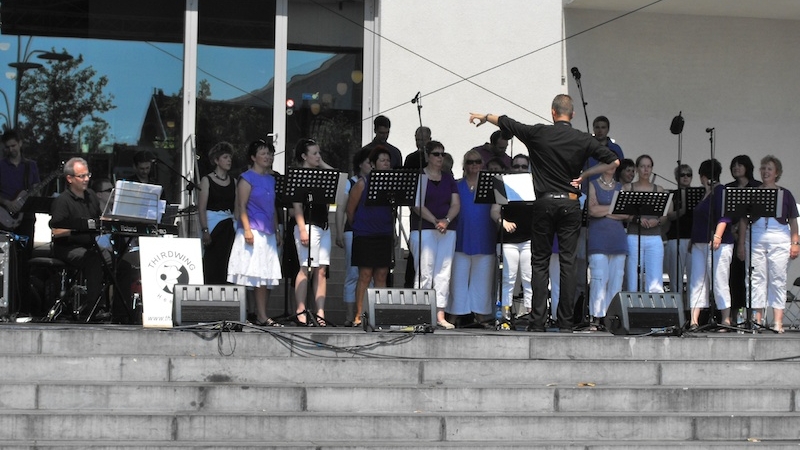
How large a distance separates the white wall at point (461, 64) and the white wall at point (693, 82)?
52 cm

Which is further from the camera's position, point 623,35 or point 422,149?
point 623,35

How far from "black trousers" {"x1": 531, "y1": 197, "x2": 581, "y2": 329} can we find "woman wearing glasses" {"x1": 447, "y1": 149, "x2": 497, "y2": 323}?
1.35m

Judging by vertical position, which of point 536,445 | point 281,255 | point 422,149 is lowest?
point 536,445

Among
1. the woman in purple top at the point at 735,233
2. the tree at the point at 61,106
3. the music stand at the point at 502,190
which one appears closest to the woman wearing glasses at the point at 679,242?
the woman in purple top at the point at 735,233

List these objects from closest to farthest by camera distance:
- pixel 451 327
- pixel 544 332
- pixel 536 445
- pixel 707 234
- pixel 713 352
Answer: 1. pixel 536 445
2. pixel 713 352
3. pixel 544 332
4. pixel 451 327
5. pixel 707 234

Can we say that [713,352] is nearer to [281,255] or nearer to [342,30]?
[281,255]

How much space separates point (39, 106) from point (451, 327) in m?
6.73

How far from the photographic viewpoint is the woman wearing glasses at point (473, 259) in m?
13.3

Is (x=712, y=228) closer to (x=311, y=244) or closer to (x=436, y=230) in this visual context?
(x=436, y=230)

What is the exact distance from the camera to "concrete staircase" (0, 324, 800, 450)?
9344 millimetres

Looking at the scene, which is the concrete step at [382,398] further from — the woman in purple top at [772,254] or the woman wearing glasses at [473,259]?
the woman in purple top at [772,254]

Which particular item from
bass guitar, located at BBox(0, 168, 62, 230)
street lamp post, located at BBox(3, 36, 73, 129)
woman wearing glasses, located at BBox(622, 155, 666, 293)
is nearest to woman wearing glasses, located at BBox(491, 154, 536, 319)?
woman wearing glasses, located at BBox(622, 155, 666, 293)

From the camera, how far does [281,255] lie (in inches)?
526

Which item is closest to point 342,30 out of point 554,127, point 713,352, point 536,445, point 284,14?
point 284,14
